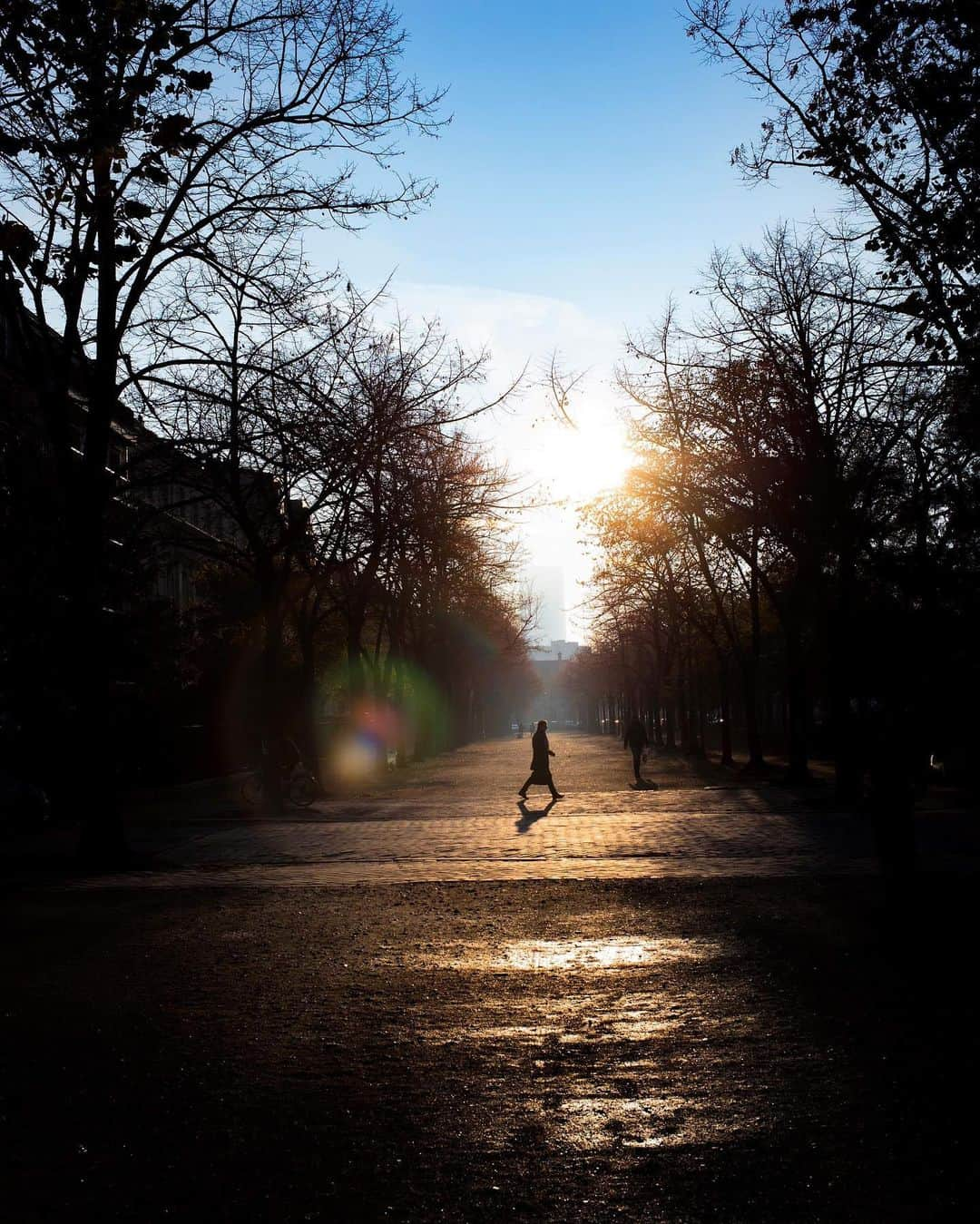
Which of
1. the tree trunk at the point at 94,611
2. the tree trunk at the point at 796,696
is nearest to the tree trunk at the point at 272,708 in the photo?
the tree trunk at the point at 94,611

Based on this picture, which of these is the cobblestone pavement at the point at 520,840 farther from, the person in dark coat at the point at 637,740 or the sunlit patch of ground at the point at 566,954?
the sunlit patch of ground at the point at 566,954

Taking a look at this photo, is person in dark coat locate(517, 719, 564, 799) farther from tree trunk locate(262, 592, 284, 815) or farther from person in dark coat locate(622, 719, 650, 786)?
person in dark coat locate(622, 719, 650, 786)

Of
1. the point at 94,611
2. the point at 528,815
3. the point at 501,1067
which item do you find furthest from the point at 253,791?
the point at 501,1067

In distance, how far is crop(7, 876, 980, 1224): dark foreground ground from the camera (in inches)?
191

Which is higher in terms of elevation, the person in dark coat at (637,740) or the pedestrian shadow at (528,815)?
the person in dark coat at (637,740)

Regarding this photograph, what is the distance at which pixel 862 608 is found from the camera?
28.1m

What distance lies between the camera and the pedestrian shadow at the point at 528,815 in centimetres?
2282

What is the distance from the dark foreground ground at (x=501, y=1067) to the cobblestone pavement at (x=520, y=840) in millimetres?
3846

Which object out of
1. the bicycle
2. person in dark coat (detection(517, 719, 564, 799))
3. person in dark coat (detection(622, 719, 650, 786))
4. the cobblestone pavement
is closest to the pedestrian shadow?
the cobblestone pavement

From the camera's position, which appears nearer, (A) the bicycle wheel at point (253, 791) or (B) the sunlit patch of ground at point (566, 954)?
(B) the sunlit patch of ground at point (566, 954)

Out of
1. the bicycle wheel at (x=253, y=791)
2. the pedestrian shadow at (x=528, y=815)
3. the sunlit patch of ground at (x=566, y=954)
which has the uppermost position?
the bicycle wheel at (x=253, y=791)

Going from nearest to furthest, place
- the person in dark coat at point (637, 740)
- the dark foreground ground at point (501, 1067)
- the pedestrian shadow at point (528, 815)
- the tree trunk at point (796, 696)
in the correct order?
the dark foreground ground at point (501, 1067) < the pedestrian shadow at point (528, 815) < the tree trunk at point (796, 696) < the person in dark coat at point (637, 740)

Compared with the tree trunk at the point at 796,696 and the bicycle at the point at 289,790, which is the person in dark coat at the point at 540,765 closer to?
the bicycle at the point at 289,790

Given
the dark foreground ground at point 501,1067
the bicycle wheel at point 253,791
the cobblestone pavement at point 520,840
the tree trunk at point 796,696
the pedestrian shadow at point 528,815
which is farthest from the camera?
the bicycle wheel at point 253,791
